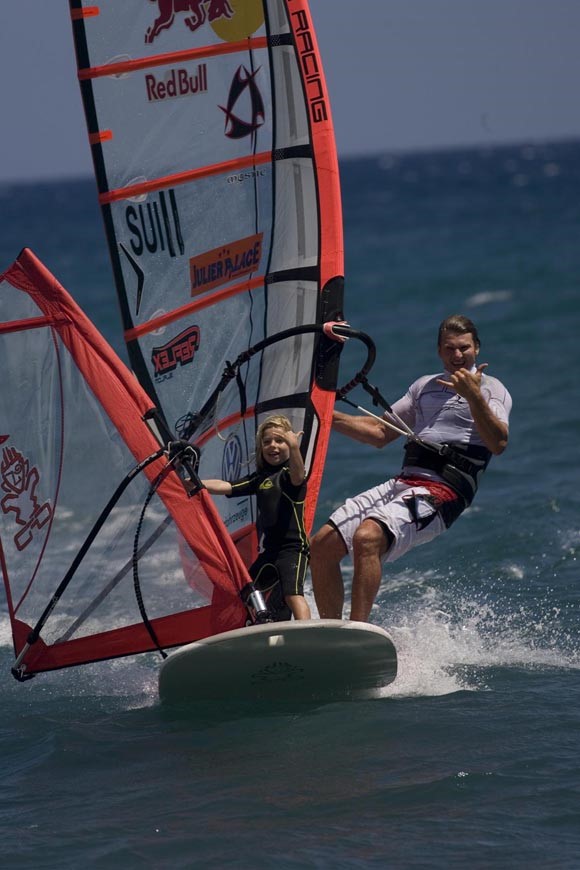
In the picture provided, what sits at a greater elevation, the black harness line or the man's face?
the man's face

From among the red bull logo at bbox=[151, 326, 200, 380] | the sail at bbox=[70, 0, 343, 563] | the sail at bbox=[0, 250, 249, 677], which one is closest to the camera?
the sail at bbox=[0, 250, 249, 677]

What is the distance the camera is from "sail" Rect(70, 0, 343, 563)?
235 inches

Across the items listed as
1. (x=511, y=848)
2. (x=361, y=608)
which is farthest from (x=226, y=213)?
(x=511, y=848)

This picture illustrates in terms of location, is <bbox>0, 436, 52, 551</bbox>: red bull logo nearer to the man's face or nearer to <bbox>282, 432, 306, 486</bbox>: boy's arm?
<bbox>282, 432, 306, 486</bbox>: boy's arm

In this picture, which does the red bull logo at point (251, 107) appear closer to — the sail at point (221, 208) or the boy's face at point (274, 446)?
the sail at point (221, 208)

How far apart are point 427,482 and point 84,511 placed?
60.0 inches

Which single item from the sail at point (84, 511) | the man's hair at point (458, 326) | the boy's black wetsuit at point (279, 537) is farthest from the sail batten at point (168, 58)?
the boy's black wetsuit at point (279, 537)

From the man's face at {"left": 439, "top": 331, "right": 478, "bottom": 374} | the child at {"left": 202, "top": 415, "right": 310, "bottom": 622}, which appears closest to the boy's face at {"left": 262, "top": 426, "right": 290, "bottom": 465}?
the child at {"left": 202, "top": 415, "right": 310, "bottom": 622}

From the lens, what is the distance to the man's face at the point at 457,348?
5781mm

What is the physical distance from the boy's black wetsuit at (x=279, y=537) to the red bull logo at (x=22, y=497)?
872mm

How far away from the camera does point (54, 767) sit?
5273 millimetres

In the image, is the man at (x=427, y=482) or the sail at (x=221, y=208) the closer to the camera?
the man at (x=427, y=482)

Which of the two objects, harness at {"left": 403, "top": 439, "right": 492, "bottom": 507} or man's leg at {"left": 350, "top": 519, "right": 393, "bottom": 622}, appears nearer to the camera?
man's leg at {"left": 350, "top": 519, "right": 393, "bottom": 622}

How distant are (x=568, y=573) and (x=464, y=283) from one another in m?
18.3
